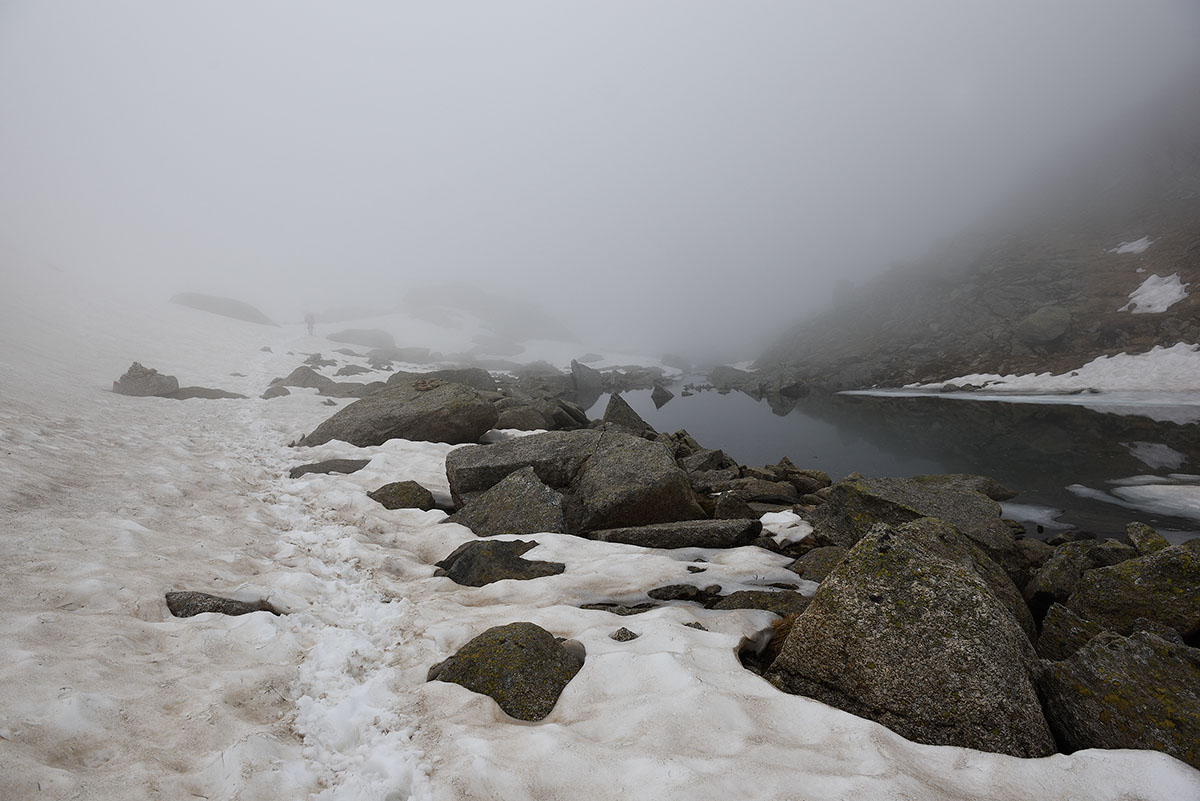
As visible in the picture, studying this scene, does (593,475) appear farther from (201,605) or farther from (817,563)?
(201,605)

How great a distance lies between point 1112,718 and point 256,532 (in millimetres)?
10408

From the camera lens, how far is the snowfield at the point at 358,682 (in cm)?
322

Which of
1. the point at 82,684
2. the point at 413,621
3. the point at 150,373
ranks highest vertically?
the point at 150,373

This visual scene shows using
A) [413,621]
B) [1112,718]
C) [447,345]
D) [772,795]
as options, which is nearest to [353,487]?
[413,621]

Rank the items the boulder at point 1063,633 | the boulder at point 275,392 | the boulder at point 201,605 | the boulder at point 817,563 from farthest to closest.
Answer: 1. the boulder at point 275,392
2. the boulder at point 817,563
3. the boulder at point 1063,633
4. the boulder at point 201,605

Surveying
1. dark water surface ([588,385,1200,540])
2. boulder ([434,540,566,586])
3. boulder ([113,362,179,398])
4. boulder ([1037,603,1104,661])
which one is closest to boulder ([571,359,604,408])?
dark water surface ([588,385,1200,540])

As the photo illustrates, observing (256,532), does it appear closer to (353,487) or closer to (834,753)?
(353,487)

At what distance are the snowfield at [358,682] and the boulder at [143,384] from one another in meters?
14.4

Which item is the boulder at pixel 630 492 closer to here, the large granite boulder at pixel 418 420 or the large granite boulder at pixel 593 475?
the large granite boulder at pixel 593 475

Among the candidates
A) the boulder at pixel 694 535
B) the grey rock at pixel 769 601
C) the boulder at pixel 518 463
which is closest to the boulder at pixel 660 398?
the boulder at pixel 518 463

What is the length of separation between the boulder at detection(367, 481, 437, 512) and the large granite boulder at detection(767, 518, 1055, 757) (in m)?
7.90

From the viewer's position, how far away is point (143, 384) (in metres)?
21.0

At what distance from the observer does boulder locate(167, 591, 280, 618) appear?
5199mm

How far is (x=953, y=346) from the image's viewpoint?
230 ft
